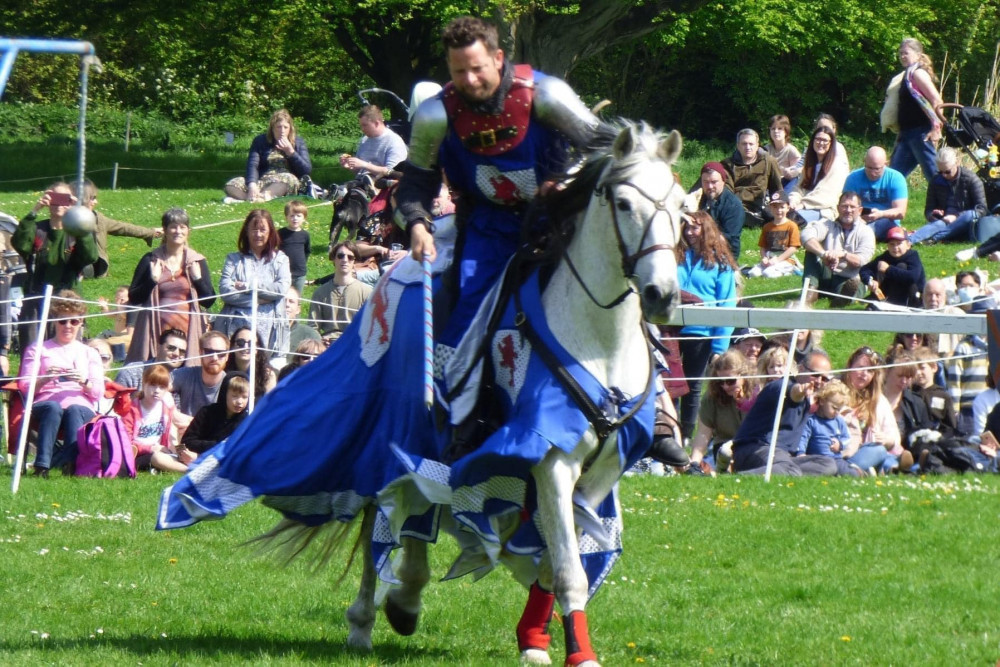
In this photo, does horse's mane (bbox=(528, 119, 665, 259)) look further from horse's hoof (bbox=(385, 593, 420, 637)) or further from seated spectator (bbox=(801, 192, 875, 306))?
seated spectator (bbox=(801, 192, 875, 306))

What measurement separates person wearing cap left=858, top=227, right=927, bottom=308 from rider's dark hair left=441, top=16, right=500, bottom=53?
9092mm

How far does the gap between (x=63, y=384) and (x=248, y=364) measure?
1.44 m

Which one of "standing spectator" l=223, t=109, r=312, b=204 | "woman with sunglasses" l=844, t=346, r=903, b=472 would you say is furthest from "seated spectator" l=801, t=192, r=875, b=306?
"standing spectator" l=223, t=109, r=312, b=204

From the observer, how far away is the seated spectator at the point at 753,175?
17.8 meters

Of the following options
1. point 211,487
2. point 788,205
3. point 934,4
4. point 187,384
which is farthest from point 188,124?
point 211,487

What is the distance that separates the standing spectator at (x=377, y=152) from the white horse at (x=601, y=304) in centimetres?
1201

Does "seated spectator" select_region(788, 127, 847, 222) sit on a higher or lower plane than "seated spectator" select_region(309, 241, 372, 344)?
higher

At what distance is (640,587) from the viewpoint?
817 centimetres

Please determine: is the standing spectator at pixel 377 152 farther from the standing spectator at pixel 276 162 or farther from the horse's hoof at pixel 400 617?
the horse's hoof at pixel 400 617

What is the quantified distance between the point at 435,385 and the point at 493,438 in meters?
0.53

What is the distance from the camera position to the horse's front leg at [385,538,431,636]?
22.6 ft

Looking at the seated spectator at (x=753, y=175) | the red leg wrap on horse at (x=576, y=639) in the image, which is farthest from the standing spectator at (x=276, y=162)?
the red leg wrap on horse at (x=576, y=639)

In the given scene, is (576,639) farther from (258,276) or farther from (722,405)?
(258,276)

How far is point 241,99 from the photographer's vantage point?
41.8 meters
